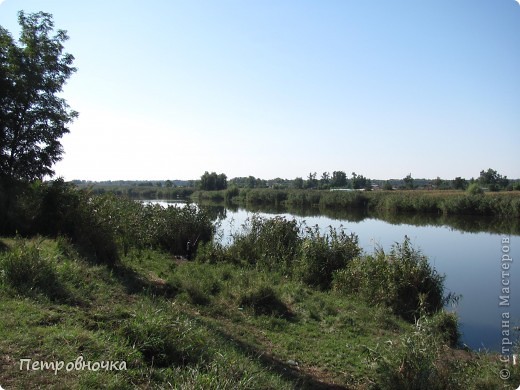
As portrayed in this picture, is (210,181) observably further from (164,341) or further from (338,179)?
(164,341)

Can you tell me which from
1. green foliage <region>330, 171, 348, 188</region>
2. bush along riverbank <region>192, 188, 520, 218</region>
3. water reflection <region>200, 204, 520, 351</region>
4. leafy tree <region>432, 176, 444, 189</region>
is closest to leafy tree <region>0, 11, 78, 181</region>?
water reflection <region>200, 204, 520, 351</region>

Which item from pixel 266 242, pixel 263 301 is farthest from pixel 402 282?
pixel 266 242

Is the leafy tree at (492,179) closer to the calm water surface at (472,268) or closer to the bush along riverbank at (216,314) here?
the calm water surface at (472,268)

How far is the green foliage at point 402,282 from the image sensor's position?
29.1ft

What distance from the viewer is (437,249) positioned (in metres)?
21.0

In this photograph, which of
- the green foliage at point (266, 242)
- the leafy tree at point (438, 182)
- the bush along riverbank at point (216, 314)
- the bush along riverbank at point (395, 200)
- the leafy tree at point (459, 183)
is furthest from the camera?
the leafy tree at point (438, 182)

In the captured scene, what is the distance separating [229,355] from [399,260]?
20.4 feet

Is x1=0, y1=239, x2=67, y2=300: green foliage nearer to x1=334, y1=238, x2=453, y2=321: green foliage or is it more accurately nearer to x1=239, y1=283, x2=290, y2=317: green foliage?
x1=239, y1=283, x2=290, y2=317: green foliage

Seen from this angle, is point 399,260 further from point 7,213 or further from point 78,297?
point 7,213

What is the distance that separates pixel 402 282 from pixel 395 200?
42.7 m

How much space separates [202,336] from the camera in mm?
4504

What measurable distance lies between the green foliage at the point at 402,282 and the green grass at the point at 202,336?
1.44ft

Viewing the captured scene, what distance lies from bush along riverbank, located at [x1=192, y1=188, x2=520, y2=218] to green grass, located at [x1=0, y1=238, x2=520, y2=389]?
37.5 metres

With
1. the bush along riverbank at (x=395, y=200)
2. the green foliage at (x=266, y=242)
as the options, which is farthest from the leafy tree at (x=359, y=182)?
the green foliage at (x=266, y=242)
